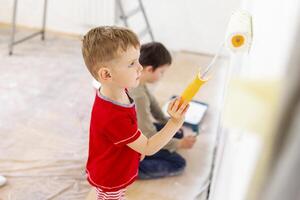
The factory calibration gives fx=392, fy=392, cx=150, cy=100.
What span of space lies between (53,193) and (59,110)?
0.67 m

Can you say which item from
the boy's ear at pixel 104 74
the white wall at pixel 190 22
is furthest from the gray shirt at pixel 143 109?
the white wall at pixel 190 22

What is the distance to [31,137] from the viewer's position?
1.91 m

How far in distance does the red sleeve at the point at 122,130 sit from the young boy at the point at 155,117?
0.44m

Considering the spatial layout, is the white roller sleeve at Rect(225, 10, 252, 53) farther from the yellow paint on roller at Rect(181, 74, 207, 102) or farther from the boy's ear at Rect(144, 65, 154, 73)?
the boy's ear at Rect(144, 65, 154, 73)

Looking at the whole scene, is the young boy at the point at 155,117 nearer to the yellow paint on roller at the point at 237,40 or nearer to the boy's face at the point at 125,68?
the boy's face at the point at 125,68

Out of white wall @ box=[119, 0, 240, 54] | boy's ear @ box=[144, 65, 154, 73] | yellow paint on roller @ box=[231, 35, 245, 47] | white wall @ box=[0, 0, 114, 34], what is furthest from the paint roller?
white wall @ box=[0, 0, 114, 34]

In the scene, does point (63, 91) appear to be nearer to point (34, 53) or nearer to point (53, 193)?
point (34, 53)

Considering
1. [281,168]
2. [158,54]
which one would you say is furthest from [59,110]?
[281,168]

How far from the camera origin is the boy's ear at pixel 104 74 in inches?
39.7

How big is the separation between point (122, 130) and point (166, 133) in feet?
0.39

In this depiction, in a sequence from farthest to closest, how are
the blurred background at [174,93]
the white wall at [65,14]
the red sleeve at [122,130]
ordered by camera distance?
the white wall at [65,14] → the red sleeve at [122,130] → the blurred background at [174,93]

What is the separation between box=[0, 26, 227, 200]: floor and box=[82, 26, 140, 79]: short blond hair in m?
0.73

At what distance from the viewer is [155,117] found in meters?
1.91

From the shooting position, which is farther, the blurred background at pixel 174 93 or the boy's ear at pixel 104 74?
the boy's ear at pixel 104 74
